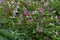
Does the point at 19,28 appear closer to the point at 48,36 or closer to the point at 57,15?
the point at 48,36

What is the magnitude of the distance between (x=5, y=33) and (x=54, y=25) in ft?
3.65

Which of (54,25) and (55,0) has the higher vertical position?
(55,0)

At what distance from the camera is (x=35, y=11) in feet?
17.4

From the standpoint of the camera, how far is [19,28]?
4887mm

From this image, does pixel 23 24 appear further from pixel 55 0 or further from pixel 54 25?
pixel 55 0

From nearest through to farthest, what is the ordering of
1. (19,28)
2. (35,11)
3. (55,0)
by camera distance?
(19,28)
(35,11)
(55,0)

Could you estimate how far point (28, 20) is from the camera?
16.5ft

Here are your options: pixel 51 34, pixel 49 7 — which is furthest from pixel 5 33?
pixel 49 7

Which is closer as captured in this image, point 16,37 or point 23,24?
point 16,37

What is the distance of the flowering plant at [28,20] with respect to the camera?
4.77 m

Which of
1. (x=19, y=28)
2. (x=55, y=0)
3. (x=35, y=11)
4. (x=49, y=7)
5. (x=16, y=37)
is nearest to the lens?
(x=16, y=37)

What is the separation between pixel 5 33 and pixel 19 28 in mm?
366

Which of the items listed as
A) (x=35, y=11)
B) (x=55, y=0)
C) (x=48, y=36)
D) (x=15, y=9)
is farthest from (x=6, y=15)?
(x=55, y=0)

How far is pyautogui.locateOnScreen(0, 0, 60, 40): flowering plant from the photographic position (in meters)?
4.77
